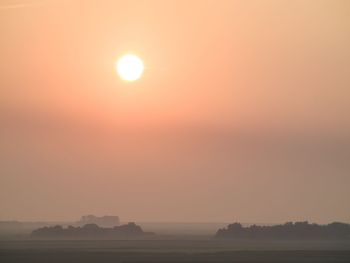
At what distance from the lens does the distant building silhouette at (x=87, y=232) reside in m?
10.4

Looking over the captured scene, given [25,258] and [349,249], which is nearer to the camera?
[25,258]

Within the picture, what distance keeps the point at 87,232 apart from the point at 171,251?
1.52 m

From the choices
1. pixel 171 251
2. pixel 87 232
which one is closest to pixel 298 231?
pixel 171 251

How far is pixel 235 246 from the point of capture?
10.8m

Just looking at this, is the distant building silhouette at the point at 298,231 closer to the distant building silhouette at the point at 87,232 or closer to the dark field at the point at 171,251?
the dark field at the point at 171,251

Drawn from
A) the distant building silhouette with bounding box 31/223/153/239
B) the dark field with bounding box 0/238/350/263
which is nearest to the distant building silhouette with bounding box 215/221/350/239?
the dark field with bounding box 0/238/350/263

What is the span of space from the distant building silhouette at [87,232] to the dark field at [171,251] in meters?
0.14

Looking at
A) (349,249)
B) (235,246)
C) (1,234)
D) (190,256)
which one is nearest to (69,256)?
(1,234)

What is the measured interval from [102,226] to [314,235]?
152 inches

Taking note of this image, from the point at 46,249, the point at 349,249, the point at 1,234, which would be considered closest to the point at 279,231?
the point at 349,249

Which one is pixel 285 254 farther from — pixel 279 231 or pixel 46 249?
pixel 46 249

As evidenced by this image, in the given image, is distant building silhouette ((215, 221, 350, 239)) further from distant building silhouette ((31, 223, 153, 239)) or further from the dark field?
distant building silhouette ((31, 223, 153, 239))

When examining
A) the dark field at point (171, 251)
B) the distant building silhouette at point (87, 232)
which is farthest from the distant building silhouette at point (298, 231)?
the distant building silhouette at point (87, 232)

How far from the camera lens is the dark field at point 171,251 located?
33.0 feet
